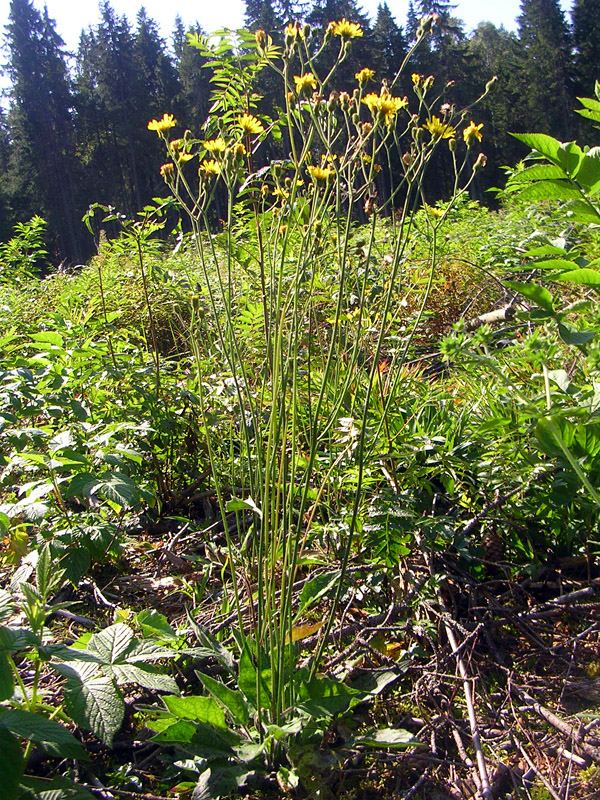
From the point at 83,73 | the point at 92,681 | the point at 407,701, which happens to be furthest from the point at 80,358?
the point at 83,73

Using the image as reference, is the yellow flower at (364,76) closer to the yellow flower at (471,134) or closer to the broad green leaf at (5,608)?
the yellow flower at (471,134)

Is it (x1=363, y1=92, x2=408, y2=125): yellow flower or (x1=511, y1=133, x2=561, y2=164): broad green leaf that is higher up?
(x1=363, y1=92, x2=408, y2=125): yellow flower

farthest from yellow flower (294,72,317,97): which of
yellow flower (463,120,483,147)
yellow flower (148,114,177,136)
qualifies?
yellow flower (463,120,483,147)

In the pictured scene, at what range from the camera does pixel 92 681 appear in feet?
3.41

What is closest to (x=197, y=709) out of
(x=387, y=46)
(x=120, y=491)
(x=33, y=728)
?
(x=33, y=728)

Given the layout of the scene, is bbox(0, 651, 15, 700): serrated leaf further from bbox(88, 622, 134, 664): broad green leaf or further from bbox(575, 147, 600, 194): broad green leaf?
bbox(575, 147, 600, 194): broad green leaf

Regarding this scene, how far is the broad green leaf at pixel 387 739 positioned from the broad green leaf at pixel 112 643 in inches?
17.5

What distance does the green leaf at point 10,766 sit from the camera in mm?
815

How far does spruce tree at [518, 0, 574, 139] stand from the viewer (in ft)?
113

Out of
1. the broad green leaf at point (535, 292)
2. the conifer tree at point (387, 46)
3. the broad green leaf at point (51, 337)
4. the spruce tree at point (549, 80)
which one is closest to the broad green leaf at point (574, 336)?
the broad green leaf at point (535, 292)

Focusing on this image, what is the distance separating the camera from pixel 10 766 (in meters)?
0.82

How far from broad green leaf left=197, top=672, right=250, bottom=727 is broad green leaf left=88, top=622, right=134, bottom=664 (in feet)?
0.54

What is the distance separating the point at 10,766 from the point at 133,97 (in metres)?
Answer: 40.4

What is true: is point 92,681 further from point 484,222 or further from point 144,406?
point 484,222
